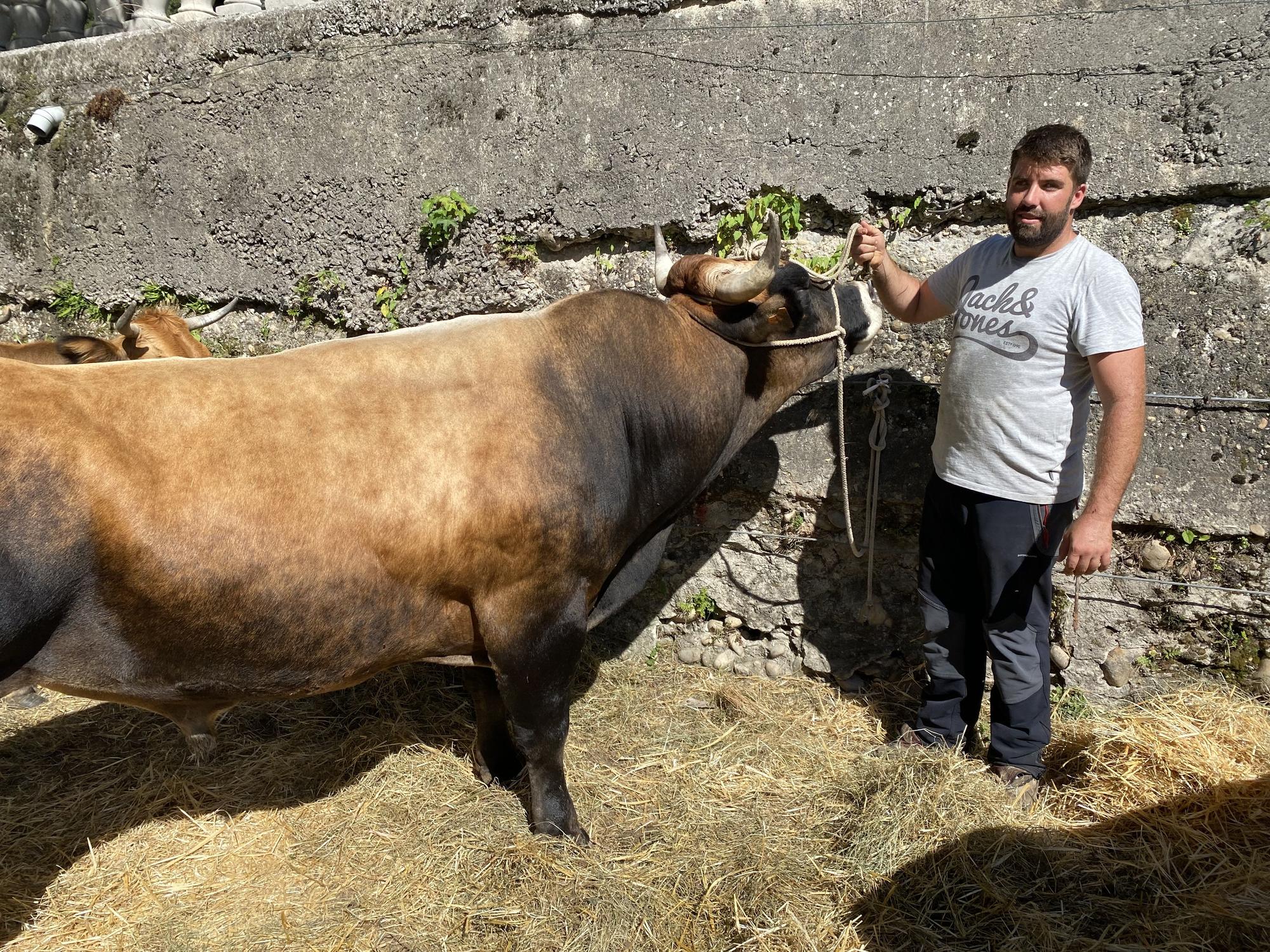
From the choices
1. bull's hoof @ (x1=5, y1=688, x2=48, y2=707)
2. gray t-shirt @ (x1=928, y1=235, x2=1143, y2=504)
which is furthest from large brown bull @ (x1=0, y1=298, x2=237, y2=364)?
gray t-shirt @ (x1=928, y1=235, x2=1143, y2=504)

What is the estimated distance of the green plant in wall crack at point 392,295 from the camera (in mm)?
4629

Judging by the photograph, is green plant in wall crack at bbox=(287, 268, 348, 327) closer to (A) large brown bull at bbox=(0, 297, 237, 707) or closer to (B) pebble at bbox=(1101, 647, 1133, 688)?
(A) large brown bull at bbox=(0, 297, 237, 707)

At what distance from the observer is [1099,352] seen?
2.75 meters

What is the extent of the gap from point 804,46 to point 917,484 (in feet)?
6.57

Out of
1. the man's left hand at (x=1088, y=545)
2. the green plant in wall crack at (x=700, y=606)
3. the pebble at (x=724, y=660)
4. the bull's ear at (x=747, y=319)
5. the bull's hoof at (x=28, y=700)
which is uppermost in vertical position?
the bull's ear at (x=747, y=319)

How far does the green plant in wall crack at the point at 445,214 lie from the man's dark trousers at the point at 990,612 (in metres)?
2.67

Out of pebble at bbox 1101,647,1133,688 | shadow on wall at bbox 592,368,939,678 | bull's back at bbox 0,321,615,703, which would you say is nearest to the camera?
bull's back at bbox 0,321,615,703

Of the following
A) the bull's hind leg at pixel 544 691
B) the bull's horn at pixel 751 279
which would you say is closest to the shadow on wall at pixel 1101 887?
the bull's hind leg at pixel 544 691

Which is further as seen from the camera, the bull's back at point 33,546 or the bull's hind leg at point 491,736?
the bull's hind leg at point 491,736

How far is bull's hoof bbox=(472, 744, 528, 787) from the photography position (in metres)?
3.52

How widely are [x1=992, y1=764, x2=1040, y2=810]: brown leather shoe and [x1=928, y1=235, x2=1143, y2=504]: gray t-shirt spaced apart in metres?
1.06

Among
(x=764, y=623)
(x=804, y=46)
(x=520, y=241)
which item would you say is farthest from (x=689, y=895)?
(x=804, y=46)

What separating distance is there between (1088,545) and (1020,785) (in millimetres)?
1049

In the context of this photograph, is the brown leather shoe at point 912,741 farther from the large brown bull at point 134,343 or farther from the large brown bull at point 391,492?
the large brown bull at point 134,343
